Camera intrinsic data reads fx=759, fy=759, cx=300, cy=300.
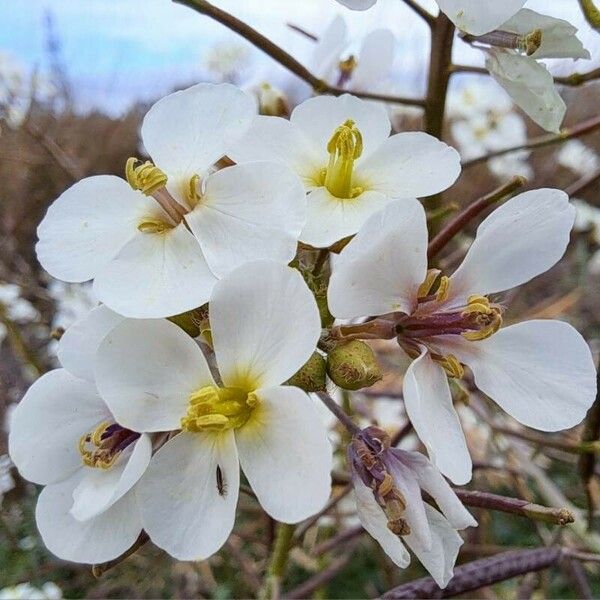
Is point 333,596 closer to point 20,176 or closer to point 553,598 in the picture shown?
point 553,598

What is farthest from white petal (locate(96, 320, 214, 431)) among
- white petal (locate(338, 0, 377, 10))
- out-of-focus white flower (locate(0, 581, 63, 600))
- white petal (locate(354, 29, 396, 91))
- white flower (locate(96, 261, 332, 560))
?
out-of-focus white flower (locate(0, 581, 63, 600))

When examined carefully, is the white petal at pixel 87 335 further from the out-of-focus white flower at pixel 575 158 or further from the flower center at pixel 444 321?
the out-of-focus white flower at pixel 575 158

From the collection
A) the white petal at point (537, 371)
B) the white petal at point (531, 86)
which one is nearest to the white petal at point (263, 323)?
the white petal at point (537, 371)

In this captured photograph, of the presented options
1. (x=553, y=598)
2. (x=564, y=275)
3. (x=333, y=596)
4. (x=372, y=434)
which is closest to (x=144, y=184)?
(x=372, y=434)

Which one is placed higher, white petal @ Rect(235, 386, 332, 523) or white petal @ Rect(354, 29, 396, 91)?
white petal @ Rect(354, 29, 396, 91)

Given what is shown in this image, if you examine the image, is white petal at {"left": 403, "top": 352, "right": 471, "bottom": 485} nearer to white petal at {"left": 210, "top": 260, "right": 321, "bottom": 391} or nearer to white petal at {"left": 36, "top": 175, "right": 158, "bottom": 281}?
white petal at {"left": 210, "top": 260, "right": 321, "bottom": 391}

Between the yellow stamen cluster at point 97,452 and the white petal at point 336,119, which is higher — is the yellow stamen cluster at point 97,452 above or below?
below
